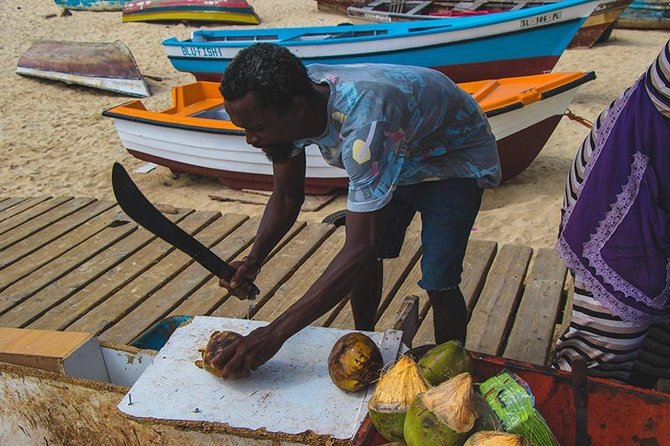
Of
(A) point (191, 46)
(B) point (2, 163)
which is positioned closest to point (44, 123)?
(B) point (2, 163)

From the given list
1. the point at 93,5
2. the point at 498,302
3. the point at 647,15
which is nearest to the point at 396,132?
the point at 498,302

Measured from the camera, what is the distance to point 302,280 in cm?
373

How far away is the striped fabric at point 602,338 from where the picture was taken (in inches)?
78.2

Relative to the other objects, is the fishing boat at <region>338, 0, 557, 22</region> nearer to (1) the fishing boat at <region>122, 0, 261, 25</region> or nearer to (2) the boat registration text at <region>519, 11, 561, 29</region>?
(2) the boat registration text at <region>519, 11, 561, 29</region>

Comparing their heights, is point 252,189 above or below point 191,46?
below

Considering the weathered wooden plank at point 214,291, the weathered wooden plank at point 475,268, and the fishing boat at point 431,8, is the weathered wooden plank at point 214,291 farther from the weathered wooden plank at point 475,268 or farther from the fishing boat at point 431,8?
the fishing boat at point 431,8

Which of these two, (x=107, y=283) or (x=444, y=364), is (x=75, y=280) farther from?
(x=444, y=364)

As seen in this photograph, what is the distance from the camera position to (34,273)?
4.04 meters

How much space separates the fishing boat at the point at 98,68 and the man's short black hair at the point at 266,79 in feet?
31.3

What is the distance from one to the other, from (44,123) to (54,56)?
2262 mm

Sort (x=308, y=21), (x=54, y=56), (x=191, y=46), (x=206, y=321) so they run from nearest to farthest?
(x=206, y=321), (x=191, y=46), (x=54, y=56), (x=308, y=21)

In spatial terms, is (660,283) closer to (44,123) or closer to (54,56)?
(44,123)

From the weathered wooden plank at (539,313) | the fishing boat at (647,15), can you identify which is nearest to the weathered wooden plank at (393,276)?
the weathered wooden plank at (539,313)

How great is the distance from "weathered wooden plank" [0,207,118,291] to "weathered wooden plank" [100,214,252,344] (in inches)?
39.5
